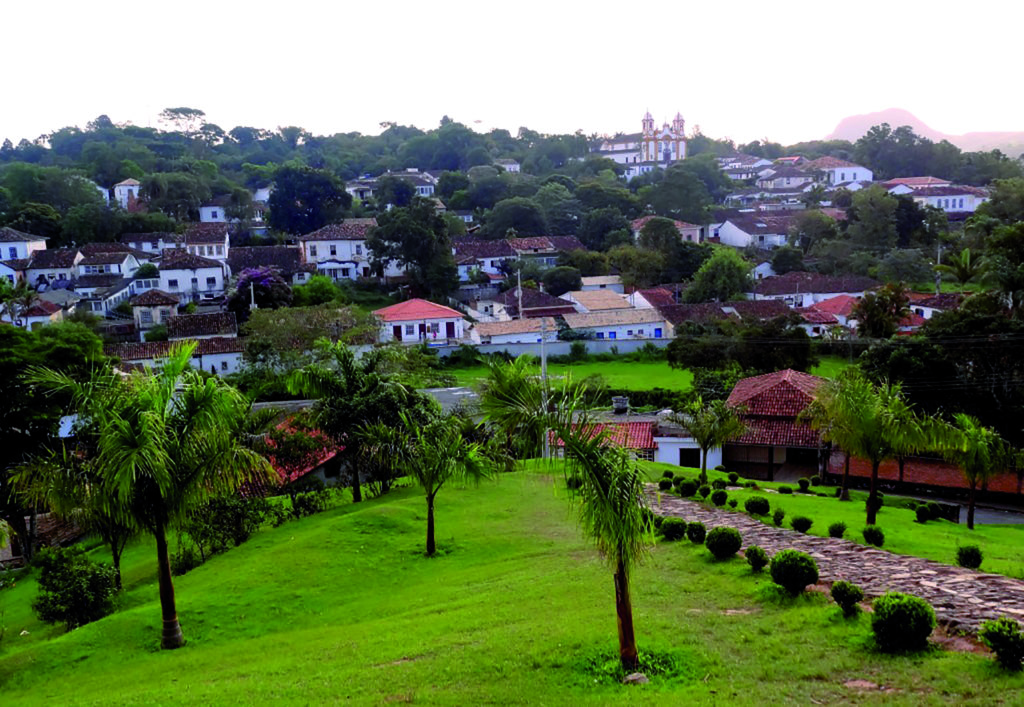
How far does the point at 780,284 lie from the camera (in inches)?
2233

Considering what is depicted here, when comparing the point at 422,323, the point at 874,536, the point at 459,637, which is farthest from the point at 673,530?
the point at 422,323

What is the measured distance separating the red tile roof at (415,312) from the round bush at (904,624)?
134ft

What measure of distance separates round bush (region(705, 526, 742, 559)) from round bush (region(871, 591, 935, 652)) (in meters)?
3.35

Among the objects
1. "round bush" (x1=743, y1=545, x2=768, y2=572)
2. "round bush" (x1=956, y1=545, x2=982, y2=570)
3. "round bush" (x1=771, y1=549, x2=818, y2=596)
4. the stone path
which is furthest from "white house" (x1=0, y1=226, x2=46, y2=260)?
"round bush" (x1=956, y1=545, x2=982, y2=570)

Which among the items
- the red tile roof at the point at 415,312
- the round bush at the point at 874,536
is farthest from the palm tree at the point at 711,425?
the red tile roof at the point at 415,312

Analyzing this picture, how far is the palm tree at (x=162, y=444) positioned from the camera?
33.9 feet

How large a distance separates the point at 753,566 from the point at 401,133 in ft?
450

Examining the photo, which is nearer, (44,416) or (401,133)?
(44,416)

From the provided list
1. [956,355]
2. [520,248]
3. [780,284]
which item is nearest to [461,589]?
[956,355]

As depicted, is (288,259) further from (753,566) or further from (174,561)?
(753,566)

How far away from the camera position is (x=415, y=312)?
48.8 m

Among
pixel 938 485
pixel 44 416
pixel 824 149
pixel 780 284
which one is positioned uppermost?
pixel 824 149

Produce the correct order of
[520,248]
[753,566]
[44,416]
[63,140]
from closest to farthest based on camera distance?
[753,566] < [44,416] < [520,248] < [63,140]

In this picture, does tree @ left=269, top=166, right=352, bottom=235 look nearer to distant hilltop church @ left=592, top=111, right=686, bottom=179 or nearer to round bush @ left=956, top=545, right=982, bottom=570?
distant hilltop church @ left=592, top=111, right=686, bottom=179
